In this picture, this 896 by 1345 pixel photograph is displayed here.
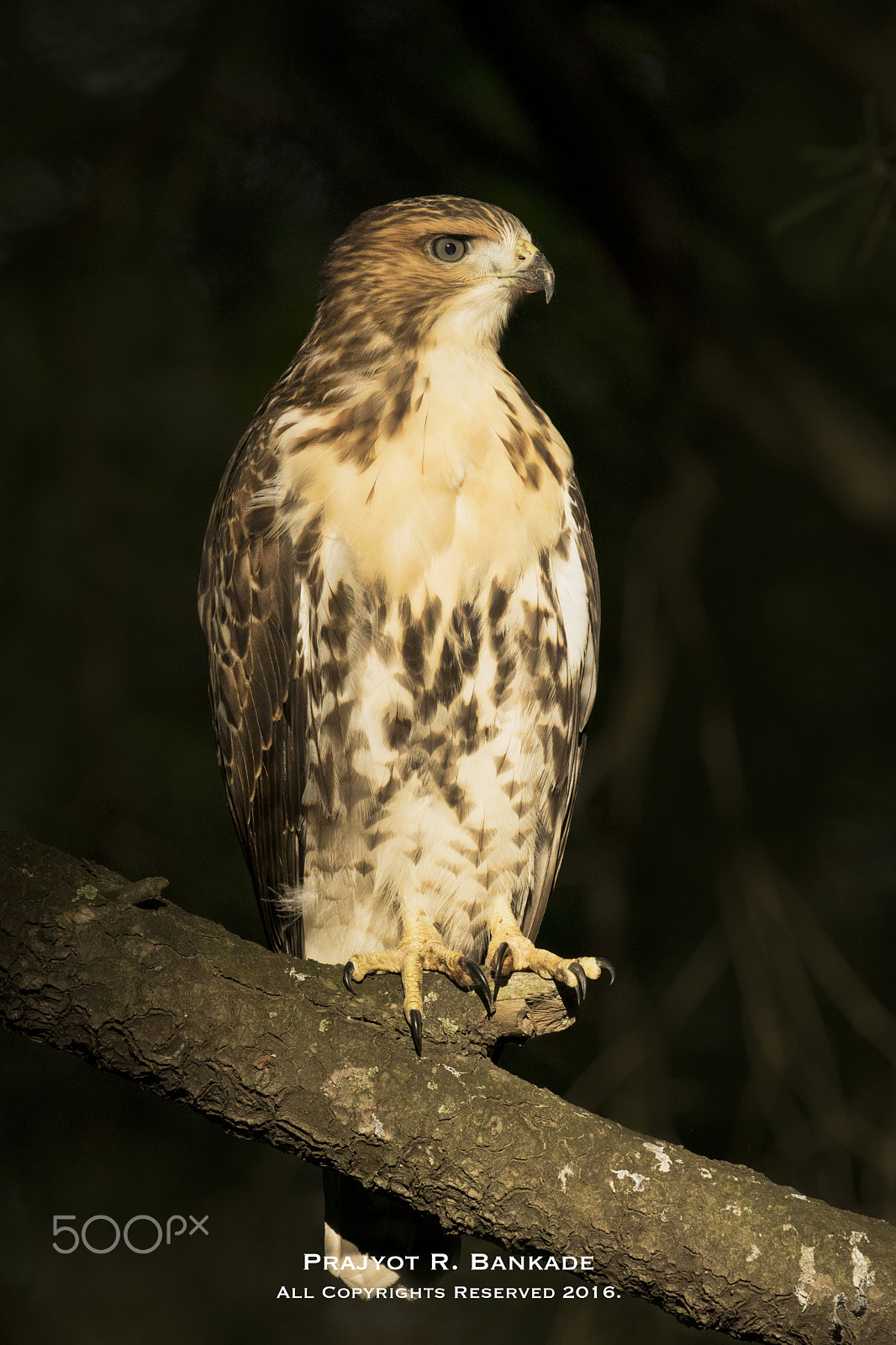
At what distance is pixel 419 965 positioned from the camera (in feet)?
7.59

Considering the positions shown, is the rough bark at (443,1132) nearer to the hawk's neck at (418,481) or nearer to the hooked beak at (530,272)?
the hawk's neck at (418,481)

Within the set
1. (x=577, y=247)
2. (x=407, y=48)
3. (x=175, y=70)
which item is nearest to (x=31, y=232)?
(x=175, y=70)

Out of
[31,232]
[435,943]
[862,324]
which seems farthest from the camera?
[862,324]

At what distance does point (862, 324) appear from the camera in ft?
13.9

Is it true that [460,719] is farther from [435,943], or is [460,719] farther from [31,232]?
[31,232]

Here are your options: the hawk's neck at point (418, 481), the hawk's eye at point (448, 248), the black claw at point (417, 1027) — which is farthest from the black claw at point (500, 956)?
the hawk's eye at point (448, 248)

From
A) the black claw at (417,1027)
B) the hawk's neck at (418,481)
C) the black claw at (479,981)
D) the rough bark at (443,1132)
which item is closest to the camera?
the rough bark at (443,1132)

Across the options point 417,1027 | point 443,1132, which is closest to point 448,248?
point 417,1027

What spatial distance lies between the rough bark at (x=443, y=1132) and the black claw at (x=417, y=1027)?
19 millimetres

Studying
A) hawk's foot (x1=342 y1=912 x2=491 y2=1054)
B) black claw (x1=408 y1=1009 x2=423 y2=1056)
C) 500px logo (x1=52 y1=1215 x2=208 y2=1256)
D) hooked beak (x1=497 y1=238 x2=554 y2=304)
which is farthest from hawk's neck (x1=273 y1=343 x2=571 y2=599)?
500px logo (x1=52 y1=1215 x2=208 y2=1256)

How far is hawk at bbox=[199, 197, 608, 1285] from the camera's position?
248 centimetres

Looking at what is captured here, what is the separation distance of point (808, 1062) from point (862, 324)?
2.51 metres

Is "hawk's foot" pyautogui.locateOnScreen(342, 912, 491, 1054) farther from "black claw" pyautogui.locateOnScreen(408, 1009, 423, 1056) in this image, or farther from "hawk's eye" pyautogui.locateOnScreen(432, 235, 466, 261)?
"hawk's eye" pyautogui.locateOnScreen(432, 235, 466, 261)

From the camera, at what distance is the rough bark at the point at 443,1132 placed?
1825 mm
